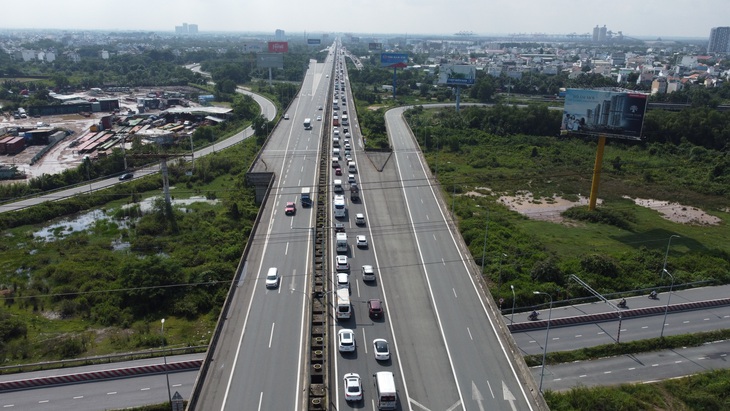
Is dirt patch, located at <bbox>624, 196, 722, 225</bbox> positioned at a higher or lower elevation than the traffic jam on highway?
lower

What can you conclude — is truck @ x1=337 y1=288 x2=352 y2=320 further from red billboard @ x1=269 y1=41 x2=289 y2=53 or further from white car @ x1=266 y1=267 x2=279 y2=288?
red billboard @ x1=269 y1=41 x2=289 y2=53

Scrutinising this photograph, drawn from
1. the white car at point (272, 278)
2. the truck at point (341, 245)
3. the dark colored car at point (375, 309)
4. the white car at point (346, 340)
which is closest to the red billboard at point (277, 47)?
the truck at point (341, 245)

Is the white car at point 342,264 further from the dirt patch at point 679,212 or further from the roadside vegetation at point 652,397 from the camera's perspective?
the dirt patch at point 679,212

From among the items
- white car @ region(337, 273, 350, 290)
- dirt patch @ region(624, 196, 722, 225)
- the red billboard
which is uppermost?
the red billboard

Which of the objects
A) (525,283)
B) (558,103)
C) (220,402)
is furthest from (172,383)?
(558,103)

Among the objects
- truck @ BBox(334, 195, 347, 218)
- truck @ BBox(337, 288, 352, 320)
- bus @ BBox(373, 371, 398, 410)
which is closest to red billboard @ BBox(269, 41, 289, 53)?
A: truck @ BBox(334, 195, 347, 218)

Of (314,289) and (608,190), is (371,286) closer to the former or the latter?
(314,289)
